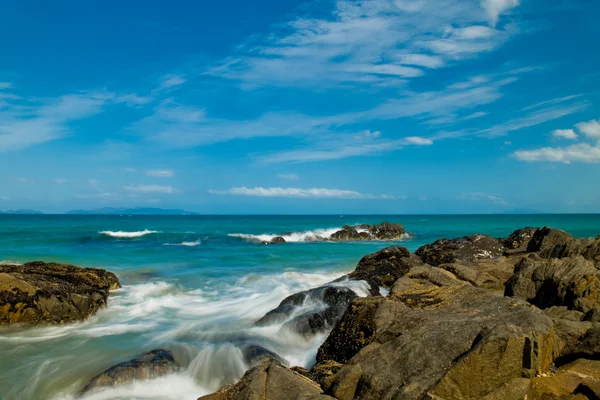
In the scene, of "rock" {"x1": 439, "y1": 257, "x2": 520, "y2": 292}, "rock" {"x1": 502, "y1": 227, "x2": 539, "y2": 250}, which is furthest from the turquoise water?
"rock" {"x1": 502, "y1": 227, "x2": 539, "y2": 250}

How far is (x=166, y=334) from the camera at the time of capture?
1145 cm

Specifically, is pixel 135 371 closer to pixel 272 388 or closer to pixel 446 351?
pixel 272 388

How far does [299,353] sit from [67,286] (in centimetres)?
788

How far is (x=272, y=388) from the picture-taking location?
17.9 ft

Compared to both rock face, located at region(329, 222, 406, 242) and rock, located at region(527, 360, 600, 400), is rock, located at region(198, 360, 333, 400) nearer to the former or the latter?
rock, located at region(527, 360, 600, 400)

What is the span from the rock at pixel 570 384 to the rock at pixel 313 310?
5649 millimetres

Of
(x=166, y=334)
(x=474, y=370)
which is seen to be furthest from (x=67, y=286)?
(x=474, y=370)

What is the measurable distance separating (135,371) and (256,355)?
2.26 m

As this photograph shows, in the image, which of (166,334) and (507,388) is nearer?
(507,388)

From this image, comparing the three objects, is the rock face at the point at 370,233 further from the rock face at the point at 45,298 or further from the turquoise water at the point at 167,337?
the rock face at the point at 45,298

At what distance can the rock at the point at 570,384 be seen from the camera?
15.7 ft

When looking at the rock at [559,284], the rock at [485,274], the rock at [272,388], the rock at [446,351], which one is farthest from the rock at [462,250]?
the rock at [272,388]

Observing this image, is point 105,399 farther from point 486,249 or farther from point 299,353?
point 486,249

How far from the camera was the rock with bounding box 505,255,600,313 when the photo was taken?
821cm
